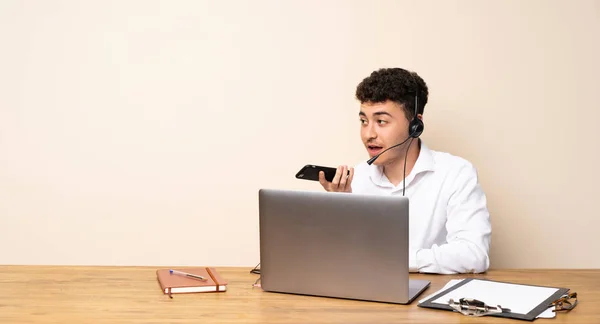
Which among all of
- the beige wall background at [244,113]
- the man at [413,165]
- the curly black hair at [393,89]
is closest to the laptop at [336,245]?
the man at [413,165]

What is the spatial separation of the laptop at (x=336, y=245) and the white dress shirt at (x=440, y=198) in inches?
23.0

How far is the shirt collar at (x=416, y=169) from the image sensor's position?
270cm

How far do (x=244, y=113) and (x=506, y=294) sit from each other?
1757 millimetres

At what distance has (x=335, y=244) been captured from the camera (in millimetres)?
1823

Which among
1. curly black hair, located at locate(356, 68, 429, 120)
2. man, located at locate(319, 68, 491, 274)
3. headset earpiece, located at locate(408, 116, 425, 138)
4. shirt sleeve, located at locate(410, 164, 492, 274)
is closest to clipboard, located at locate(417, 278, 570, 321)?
shirt sleeve, located at locate(410, 164, 492, 274)

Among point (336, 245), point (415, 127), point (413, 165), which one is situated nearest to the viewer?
point (336, 245)

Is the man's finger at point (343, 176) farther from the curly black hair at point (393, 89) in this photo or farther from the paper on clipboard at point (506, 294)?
the paper on clipboard at point (506, 294)

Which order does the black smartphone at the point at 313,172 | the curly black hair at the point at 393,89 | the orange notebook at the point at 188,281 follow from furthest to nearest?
the curly black hair at the point at 393,89
the black smartphone at the point at 313,172
the orange notebook at the point at 188,281

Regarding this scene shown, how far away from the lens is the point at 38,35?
3.32 metres

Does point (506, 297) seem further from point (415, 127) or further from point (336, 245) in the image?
Result: point (415, 127)

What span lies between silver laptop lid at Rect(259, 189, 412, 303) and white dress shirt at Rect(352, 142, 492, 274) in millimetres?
587

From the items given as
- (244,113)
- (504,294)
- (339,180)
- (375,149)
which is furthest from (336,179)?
(244,113)

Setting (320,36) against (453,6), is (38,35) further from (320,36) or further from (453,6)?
(453,6)

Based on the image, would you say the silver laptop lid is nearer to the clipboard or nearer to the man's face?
the clipboard
